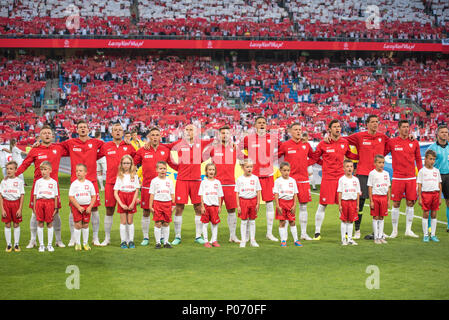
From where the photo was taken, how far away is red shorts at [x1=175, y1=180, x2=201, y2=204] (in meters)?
9.12

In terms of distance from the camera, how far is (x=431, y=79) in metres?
33.5

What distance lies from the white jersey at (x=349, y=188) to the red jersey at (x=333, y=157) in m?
0.58

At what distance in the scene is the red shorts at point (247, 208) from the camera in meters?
8.73

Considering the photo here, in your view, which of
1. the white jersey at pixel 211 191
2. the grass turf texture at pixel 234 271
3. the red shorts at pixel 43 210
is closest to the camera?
the grass turf texture at pixel 234 271

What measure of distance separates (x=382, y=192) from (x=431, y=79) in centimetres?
2710

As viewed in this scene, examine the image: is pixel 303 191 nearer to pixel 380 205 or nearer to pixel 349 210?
pixel 349 210

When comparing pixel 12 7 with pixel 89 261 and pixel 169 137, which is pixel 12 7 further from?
pixel 89 261

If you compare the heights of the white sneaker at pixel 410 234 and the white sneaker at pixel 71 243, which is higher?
the white sneaker at pixel 71 243

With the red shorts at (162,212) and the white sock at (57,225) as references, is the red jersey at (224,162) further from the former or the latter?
the white sock at (57,225)

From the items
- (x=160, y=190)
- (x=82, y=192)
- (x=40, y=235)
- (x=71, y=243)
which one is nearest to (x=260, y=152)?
(x=160, y=190)

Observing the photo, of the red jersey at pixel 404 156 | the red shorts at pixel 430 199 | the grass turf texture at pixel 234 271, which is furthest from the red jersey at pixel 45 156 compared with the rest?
the red shorts at pixel 430 199

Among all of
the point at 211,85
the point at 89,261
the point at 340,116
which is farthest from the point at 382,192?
the point at 211,85

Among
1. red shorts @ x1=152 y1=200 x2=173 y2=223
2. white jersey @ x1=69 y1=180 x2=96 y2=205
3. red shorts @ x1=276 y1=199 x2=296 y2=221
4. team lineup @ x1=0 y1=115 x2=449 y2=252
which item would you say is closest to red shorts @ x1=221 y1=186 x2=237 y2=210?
team lineup @ x1=0 y1=115 x2=449 y2=252

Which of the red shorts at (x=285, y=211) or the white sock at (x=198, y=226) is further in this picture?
the white sock at (x=198, y=226)
